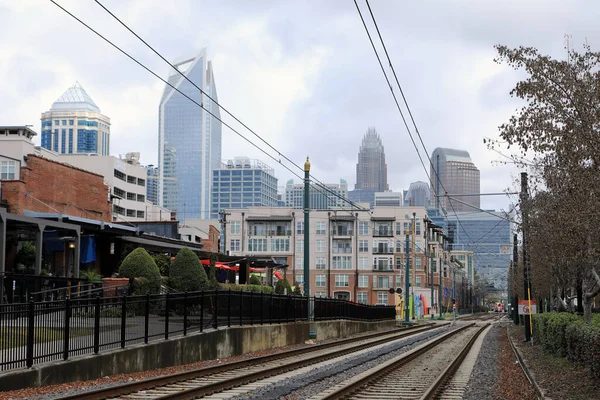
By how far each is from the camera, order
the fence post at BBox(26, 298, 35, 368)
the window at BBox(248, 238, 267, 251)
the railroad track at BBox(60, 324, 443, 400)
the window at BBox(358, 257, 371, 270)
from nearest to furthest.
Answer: the railroad track at BBox(60, 324, 443, 400) < the fence post at BBox(26, 298, 35, 368) < the window at BBox(248, 238, 267, 251) < the window at BBox(358, 257, 371, 270)

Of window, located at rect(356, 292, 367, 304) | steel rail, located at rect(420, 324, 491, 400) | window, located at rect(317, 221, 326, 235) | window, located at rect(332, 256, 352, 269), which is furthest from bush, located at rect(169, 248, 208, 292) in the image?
window, located at rect(332, 256, 352, 269)

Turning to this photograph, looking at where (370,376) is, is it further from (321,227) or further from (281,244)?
(321,227)

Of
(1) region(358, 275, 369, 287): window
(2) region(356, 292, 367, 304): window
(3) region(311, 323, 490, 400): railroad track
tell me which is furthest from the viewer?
(1) region(358, 275, 369, 287): window

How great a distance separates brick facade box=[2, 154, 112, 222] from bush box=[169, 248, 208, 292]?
45.6 feet

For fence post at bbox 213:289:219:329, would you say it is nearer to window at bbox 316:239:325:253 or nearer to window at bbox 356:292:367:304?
window at bbox 316:239:325:253

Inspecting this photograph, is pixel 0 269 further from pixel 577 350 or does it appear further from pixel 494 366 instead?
pixel 577 350

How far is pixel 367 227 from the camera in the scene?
126 meters

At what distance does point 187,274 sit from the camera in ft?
122

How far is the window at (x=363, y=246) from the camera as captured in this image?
125500 millimetres

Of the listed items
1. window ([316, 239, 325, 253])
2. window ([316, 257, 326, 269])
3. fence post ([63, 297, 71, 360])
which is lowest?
fence post ([63, 297, 71, 360])

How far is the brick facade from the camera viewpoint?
161 ft

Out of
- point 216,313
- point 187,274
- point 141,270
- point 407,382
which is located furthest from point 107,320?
point 187,274

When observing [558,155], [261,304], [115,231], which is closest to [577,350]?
[558,155]

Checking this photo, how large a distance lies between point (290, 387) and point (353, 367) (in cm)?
650
